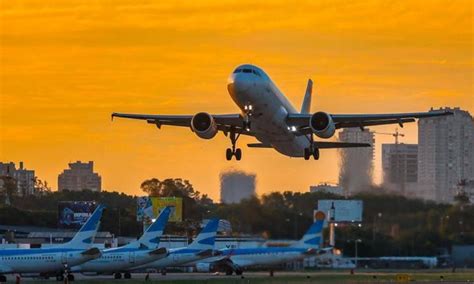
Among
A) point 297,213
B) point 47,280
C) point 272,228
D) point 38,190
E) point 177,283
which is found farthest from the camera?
point 38,190

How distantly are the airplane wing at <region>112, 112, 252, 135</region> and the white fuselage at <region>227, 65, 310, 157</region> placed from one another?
3.68 feet

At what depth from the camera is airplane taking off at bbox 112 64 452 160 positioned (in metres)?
86.8

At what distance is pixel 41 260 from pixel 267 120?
26309 mm

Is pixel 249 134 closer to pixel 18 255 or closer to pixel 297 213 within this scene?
pixel 18 255

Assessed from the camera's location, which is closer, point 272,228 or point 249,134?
point 249,134

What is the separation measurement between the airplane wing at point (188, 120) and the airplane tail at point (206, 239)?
90.6 feet

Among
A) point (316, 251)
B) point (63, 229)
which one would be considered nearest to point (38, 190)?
point (63, 229)

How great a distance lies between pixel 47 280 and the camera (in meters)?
109

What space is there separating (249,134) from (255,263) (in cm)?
3844

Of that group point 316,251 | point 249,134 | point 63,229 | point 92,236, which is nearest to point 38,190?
point 63,229

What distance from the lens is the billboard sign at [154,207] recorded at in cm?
16050

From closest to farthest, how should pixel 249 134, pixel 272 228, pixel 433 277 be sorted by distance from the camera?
pixel 249 134, pixel 433 277, pixel 272 228

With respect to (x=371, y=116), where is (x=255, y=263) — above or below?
→ below

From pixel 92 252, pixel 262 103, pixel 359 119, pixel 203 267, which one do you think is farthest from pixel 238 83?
pixel 203 267
